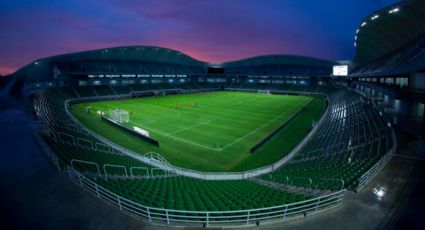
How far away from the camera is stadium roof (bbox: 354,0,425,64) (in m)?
22.0

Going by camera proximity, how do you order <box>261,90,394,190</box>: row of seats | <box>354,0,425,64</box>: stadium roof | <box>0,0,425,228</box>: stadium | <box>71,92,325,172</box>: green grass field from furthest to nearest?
1. <box>354,0,425,64</box>: stadium roof
2. <box>71,92,325,172</box>: green grass field
3. <box>261,90,394,190</box>: row of seats
4. <box>0,0,425,228</box>: stadium

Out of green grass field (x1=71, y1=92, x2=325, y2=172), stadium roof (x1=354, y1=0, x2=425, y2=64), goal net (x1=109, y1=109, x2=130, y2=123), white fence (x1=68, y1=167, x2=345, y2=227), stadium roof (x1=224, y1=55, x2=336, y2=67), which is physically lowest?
green grass field (x1=71, y1=92, x2=325, y2=172)

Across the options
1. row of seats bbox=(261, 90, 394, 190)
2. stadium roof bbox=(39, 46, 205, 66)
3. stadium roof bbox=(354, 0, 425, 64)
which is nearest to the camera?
row of seats bbox=(261, 90, 394, 190)

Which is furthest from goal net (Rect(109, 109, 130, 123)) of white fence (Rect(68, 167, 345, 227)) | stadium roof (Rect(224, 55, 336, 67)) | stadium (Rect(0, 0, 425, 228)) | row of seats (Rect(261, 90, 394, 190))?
stadium roof (Rect(224, 55, 336, 67))

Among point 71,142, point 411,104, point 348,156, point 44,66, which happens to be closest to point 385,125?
point 348,156

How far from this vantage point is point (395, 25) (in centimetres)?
2858

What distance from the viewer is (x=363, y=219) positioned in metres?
7.81

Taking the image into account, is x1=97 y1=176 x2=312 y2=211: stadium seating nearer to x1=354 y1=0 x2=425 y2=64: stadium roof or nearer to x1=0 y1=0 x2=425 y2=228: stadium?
x1=0 y1=0 x2=425 y2=228: stadium

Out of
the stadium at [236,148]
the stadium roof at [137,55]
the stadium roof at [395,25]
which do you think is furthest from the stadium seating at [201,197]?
the stadium roof at [137,55]

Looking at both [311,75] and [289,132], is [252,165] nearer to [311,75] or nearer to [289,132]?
[289,132]

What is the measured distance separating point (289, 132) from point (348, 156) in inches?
564

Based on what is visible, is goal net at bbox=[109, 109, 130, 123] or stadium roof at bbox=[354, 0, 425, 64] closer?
stadium roof at bbox=[354, 0, 425, 64]

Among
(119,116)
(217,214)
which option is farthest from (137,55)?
(217,214)

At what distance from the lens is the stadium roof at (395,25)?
22031mm
